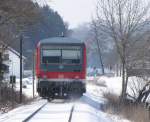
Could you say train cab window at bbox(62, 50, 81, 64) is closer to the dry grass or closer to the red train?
the red train

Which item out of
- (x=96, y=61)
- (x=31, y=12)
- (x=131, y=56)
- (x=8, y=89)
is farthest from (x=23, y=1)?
(x=96, y=61)

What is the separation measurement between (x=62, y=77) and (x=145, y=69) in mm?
5150

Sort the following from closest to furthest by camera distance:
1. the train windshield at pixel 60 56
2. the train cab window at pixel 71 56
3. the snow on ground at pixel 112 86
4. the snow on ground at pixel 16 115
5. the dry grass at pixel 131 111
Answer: the snow on ground at pixel 16 115 → the dry grass at pixel 131 111 → the train cab window at pixel 71 56 → the train windshield at pixel 60 56 → the snow on ground at pixel 112 86

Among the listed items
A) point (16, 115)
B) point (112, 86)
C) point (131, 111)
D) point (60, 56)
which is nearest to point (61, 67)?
point (60, 56)

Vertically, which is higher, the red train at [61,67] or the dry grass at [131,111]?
the red train at [61,67]

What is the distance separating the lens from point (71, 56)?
3253 centimetres

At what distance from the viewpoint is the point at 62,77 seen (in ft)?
106

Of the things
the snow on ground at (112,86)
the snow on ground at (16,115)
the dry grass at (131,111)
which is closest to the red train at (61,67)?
the dry grass at (131,111)

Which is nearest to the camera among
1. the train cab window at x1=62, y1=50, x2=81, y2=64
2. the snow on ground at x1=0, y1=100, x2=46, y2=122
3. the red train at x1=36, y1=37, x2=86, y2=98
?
the snow on ground at x1=0, y1=100, x2=46, y2=122

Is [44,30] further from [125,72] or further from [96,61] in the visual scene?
[96,61]

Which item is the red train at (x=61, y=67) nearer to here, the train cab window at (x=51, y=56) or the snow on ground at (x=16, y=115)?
the train cab window at (x=51, y=56)

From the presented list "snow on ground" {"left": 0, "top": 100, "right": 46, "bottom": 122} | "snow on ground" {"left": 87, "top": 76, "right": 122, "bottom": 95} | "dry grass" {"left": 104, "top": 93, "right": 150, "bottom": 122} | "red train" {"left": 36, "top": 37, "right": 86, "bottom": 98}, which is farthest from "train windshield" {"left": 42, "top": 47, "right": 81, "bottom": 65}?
"snow on ground" {"left": 87, "top": 76, "right": 122, "bottom": 95}

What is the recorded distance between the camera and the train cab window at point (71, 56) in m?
32.3

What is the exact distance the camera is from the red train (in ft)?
105
